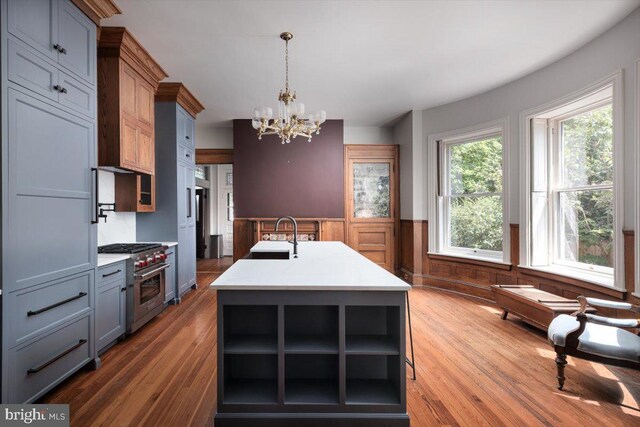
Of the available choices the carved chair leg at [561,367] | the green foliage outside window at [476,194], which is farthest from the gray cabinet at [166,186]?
the carved chair leg at [561,367]

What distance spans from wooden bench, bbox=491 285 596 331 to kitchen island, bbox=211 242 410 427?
6.75 ft

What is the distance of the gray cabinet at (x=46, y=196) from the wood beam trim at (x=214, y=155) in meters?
3.73

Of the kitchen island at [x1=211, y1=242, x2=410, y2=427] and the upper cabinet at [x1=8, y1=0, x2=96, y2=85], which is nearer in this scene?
the kitchen island at [x1=211, y1=242, x2=410, y2=427]

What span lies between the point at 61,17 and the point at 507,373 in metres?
4.12

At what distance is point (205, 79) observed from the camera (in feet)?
13.4

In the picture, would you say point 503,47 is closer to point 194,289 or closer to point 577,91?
point 577,91

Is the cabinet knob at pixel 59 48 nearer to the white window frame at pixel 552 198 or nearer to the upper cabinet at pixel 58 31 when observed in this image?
the upper cabinet at pixel 58 31

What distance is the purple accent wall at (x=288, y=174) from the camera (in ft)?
19.1

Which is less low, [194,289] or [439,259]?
[439,259]

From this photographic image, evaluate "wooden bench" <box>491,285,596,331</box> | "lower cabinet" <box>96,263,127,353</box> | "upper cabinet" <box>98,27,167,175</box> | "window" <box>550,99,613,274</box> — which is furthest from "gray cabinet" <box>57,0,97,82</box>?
"window" <box>550,99,613,274</box>

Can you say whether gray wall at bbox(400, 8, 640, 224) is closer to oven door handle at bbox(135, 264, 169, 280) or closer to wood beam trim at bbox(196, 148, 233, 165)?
wood beam trim at bbox(196, 148, 233, 165)

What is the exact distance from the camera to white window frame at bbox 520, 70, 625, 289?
287 centimetres

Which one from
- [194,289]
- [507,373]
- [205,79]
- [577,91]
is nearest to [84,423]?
[507,373]

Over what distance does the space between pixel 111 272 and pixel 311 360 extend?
6.67 ft
